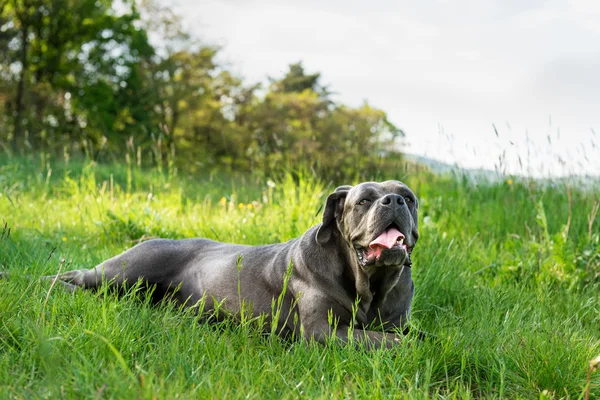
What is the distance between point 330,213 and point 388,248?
1.87ft

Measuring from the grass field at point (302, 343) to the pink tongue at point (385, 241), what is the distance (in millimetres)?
547

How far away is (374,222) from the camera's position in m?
3.18

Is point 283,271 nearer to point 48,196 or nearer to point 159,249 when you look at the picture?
point 159,249

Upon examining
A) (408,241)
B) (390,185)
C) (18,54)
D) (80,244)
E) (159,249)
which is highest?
(18,54)

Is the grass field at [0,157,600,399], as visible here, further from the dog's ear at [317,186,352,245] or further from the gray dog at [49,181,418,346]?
the dog's ear at [317,186,352,245]

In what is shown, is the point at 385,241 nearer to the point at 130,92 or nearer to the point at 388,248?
the point at 388,248

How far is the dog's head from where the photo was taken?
3182 millimetres

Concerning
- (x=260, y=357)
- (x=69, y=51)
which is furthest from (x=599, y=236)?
(x=69, y=51)

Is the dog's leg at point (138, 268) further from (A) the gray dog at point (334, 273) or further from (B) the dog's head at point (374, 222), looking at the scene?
(B) the dog's head at point (374, 222)

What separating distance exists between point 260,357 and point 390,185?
131cm

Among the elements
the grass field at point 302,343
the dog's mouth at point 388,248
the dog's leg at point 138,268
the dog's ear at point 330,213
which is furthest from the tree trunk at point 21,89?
the dog's mouth at point 388,248

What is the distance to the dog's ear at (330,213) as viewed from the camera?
141 inches

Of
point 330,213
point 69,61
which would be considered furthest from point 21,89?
point 330,213

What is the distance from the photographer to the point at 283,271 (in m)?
3.77
